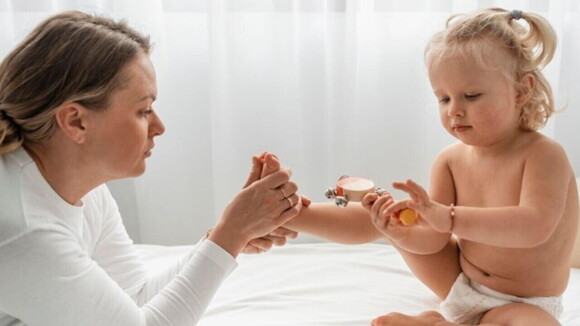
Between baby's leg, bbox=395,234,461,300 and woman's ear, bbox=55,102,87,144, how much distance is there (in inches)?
28.7

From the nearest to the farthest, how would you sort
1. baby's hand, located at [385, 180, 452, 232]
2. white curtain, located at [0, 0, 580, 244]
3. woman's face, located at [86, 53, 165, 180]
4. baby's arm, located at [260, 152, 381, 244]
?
woman's face, located at [86, 53, 165, 180] → baby's hand, located at [385, 180, 452, 232] → baby's arm, located at [260, 152, 381, 244] → white curtain, located at [0, 0, 580, 244]

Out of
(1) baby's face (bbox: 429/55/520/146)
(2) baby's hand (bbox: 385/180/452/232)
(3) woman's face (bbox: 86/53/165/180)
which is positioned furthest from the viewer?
(1) baby's face (bbox: 429/55/520/146)

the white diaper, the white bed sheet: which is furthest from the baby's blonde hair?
the white bed sheet

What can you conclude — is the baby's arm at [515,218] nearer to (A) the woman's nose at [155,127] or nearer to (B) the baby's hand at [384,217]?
(B) the baby's hand at [384,217]

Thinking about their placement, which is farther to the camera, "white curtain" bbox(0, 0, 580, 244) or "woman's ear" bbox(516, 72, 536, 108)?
"white curtain" bbox(0, 0, 580, 244)

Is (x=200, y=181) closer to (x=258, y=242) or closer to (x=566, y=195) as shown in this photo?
(x=258, y=242)

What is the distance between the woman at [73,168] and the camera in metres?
0.87

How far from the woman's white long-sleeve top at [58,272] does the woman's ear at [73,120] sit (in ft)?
0.24

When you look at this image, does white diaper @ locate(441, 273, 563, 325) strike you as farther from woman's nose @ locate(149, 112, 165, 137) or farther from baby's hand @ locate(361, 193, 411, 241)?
woman's nose @ locate(149, 112, 165, 137)

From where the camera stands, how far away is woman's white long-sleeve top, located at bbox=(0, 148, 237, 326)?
2.81 feet

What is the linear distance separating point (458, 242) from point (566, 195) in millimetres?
263

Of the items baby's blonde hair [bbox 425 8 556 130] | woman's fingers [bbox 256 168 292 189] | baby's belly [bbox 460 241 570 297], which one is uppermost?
baby's blonde hair [bbox 425 8 556 130]

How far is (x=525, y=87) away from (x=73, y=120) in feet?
Result: 2.84

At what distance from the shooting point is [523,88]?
1211 millimetres
